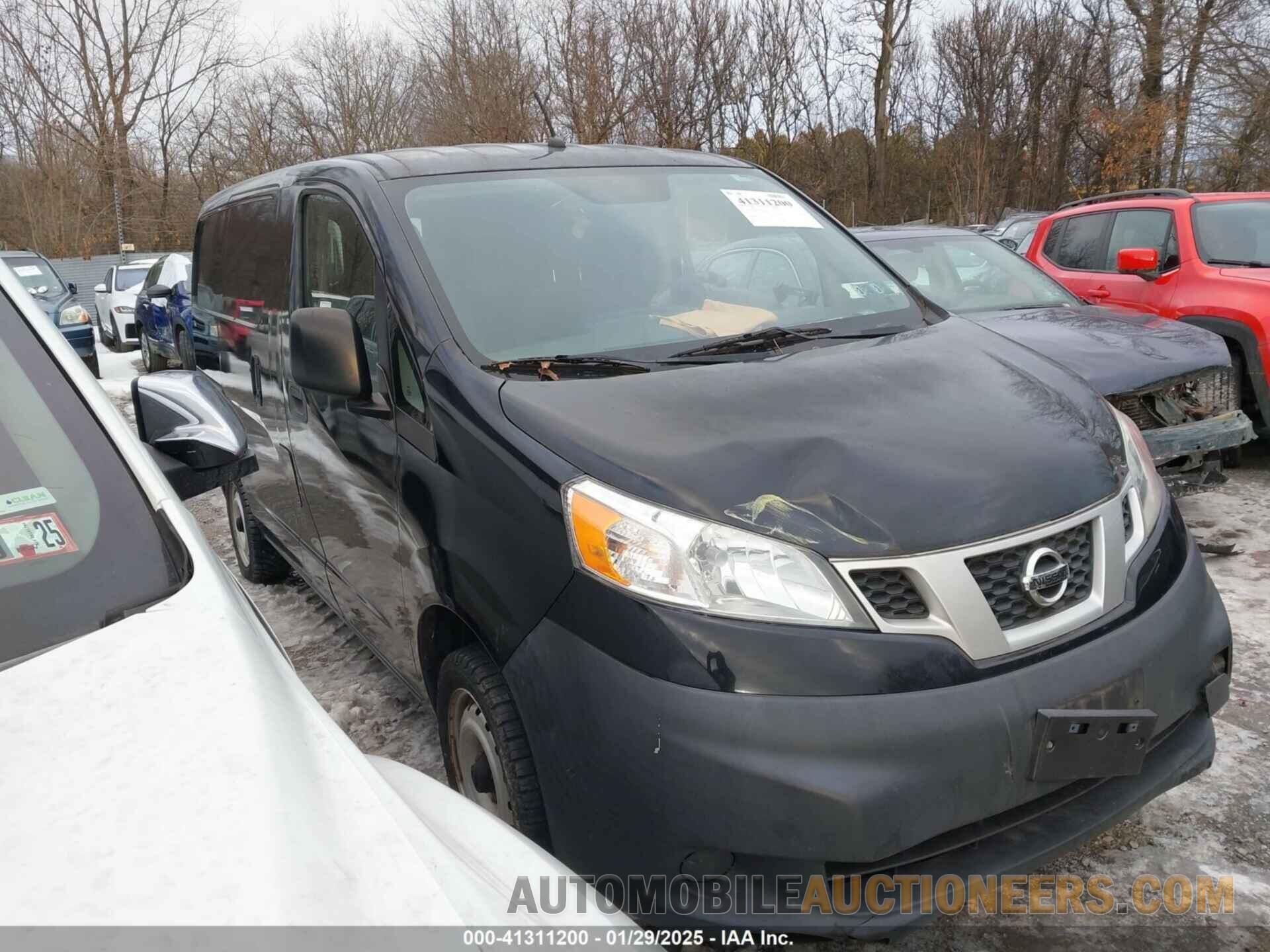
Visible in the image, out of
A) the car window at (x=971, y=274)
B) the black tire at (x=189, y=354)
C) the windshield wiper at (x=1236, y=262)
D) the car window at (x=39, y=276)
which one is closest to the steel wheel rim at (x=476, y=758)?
the black tire at (x=189, y=354)

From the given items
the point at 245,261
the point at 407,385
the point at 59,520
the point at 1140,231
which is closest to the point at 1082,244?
the point at 1140,231

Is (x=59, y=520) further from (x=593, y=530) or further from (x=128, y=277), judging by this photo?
(x=128, y=277)

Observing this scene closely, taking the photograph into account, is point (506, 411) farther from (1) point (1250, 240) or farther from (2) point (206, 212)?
(1) point (1250, 240)

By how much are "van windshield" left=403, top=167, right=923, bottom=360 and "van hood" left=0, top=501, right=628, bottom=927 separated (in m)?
1.27

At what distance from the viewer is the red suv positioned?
569 centimetres

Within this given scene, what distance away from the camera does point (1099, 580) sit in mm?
1994

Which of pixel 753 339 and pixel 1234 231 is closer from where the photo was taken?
pixel 753 339

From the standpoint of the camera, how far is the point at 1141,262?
6.27 m

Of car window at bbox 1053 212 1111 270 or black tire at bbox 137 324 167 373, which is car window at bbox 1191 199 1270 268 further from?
black tire at bbox 137 324 167 373

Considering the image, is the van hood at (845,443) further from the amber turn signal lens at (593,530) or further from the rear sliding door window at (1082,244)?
the rear sliding door window at (1082,244)

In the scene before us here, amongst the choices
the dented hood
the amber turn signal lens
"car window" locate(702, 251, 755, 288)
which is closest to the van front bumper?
the amber turn signal lens

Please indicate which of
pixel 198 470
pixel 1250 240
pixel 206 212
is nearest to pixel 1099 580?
pixel 198 470

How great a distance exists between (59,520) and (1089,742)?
1888 millimetres

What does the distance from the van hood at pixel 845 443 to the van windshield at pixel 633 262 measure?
0.33m
